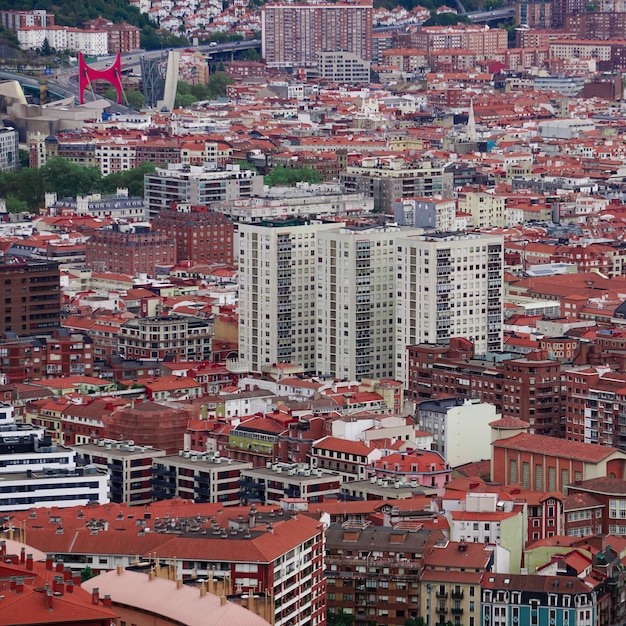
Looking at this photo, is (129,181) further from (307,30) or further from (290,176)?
(307,30)

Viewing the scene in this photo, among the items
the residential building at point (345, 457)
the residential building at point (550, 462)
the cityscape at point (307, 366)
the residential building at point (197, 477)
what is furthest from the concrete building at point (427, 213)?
the residential building at point (197, 477)

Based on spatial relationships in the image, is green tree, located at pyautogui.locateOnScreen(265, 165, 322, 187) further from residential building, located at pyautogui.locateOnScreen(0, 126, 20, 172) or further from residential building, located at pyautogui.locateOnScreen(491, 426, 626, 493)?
residential building, located at pyautogui.locateOnScreen(491, 426, 626, 493)

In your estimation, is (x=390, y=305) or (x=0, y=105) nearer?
(x=390, y=305)

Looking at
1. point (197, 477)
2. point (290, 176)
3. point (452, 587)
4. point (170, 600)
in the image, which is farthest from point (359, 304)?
point (290, 176)

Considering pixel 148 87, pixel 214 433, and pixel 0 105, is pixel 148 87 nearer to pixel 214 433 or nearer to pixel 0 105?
pixel 0 105

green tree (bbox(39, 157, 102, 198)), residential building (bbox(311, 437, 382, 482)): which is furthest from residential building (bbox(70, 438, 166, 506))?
green tree (bbox(39, 157, 102, 198))

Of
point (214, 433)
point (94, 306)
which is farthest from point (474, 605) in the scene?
point (94, 306)

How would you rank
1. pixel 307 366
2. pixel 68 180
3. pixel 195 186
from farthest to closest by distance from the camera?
pixel 68 180
pixel 195 186
pixel 307 366
